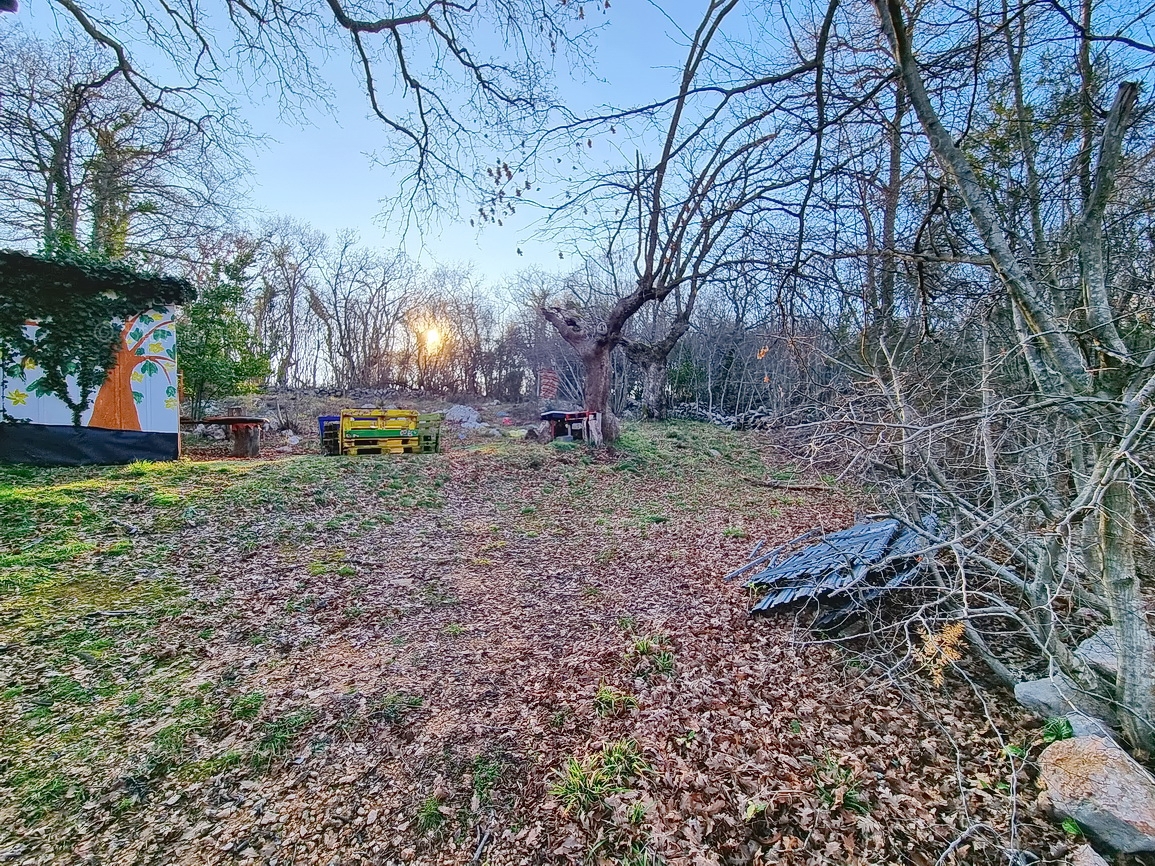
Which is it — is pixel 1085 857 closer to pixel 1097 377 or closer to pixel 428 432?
pixel 1097 377

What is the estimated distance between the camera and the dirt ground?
215 cm

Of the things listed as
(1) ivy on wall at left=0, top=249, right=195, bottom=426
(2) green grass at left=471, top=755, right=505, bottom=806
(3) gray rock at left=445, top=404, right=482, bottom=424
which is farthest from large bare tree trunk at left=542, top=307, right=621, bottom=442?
(2) green grass at left=471, top=755, right=505, bottom=806

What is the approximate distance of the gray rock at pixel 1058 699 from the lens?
246 centimetres

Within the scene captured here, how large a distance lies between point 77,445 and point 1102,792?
11510 mm

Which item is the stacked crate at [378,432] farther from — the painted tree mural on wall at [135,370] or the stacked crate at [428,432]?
the painted tree mural on wall at [135,370]

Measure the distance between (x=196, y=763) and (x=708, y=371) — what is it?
61.2 ft

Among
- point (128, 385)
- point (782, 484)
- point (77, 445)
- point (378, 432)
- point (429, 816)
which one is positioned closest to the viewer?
point (429, 816)

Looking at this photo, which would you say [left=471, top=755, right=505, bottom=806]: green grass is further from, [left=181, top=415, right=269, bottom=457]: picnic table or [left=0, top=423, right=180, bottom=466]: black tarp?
[left=181, top=415, right=269, bottom=457]: picnic table

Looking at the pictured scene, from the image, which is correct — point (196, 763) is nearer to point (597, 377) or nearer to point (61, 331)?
point (61, 331)

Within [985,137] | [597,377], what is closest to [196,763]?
[985,137]

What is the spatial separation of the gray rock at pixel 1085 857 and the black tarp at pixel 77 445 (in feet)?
36.8

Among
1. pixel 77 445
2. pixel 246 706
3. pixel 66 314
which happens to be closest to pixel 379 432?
pixel 77 445

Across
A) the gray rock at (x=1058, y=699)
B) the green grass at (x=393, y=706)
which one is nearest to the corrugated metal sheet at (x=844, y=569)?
the gray rock at (x=1058, y=699)

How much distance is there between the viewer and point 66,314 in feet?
25.0
